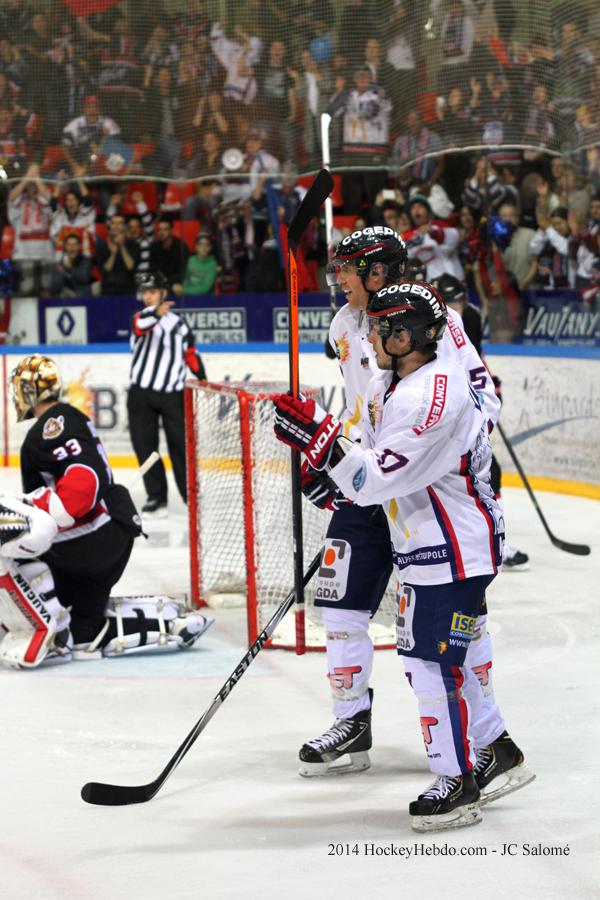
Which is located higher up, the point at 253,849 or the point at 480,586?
the point at 480,586

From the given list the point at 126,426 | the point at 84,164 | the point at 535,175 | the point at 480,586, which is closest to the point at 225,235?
the point at 84,164

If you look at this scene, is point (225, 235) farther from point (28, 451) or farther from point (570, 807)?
point (570, 807)

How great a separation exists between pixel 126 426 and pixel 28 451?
5038 millimetres

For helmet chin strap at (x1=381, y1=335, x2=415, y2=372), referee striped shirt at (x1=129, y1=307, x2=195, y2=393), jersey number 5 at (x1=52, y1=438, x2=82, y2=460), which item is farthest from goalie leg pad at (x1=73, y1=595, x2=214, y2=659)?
referee striped shirt at (x1=129, y1=307, x2=195, y2=393)

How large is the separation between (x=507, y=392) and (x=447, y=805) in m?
5.58

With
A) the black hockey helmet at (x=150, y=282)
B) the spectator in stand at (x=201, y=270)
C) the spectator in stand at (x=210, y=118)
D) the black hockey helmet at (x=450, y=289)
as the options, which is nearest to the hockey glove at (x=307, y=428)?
the black hockey helmet at (x=450, y=289)

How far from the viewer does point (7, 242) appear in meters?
10.6

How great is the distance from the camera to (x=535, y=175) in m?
8.79

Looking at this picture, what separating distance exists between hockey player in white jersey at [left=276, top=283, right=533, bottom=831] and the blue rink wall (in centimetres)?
502

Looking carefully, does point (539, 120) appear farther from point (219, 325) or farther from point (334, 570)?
point (334, 570)

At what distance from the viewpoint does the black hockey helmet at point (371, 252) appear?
3305mm

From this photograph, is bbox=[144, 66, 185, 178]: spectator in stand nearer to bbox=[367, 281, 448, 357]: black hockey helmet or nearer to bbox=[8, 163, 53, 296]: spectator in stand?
bbox=[8, 163, 53, 296]: spectator in stand

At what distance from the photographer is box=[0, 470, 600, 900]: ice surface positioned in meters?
2.62

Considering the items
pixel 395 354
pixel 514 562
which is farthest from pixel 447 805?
pixel 514 562
